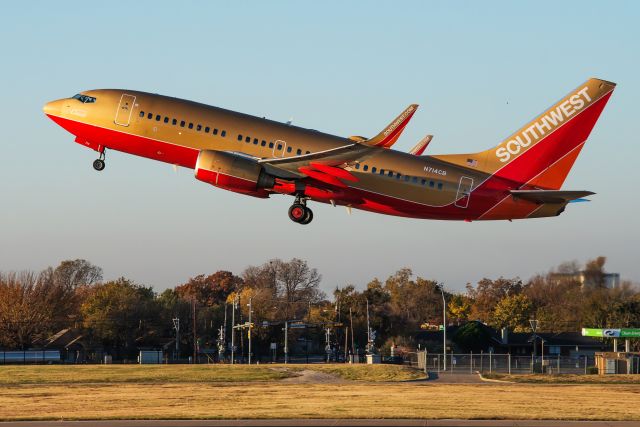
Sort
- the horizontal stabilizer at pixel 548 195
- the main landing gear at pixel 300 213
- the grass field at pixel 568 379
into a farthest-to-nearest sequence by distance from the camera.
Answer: the grass field at pixel 568 379, the main landing gear at pixel 300 213, the horizontal stabilizer at pixel 548 195

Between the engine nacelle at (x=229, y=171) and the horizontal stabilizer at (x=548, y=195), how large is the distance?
49.2 feet

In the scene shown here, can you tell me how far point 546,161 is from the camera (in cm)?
6359

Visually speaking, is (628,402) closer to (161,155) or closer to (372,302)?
(161,155)

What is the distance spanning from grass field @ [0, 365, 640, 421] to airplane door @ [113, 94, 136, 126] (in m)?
16.3

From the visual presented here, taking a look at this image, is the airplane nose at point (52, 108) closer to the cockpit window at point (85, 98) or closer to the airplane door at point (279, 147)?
the cockpit window at point (85, 98)

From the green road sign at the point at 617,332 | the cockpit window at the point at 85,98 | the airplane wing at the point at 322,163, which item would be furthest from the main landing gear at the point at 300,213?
the green road sign at the point at 617,332

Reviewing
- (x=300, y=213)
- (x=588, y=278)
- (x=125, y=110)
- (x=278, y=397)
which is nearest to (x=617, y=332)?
(x=588, y=278)

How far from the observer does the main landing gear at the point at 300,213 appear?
202ft

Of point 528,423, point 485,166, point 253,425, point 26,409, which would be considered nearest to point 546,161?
point 485,166

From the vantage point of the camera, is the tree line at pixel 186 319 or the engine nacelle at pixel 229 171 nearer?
the engine nacelle at pixel 229 171

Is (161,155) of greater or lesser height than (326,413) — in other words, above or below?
above

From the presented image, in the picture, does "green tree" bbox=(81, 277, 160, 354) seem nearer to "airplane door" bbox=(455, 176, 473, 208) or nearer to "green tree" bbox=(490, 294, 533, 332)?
"green tree" bbox=(490, 294, 533, 332)

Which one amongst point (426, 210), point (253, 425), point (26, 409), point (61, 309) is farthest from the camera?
point (61, 309)

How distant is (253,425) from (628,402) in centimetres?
2621
